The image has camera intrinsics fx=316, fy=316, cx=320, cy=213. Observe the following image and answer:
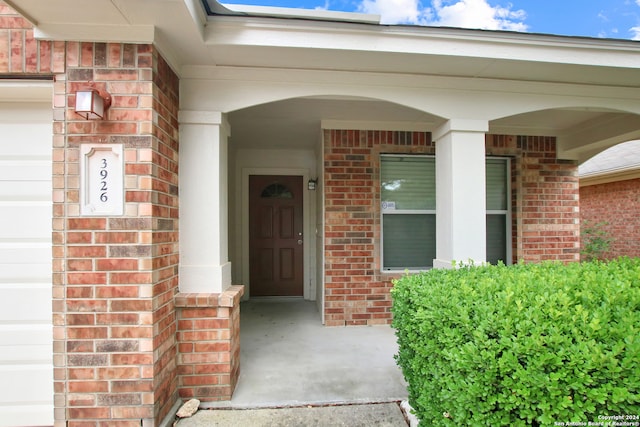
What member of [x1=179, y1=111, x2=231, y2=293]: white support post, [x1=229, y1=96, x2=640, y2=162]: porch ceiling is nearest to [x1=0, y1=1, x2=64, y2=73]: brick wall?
[x1=179, y1=111, x2=231, y2=293]: white support post

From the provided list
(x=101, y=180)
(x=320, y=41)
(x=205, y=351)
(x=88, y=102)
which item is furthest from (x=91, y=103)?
(x=205, y=351)

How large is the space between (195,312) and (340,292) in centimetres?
216

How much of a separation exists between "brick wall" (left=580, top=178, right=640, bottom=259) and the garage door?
33.1 ft

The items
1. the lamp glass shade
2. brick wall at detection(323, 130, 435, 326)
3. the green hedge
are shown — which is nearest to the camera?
the green hedge

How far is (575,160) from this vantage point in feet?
14.5

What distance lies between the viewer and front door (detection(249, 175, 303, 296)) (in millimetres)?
5605

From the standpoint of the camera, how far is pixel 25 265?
2.14m

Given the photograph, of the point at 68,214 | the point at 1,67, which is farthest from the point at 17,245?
the point at 1,67

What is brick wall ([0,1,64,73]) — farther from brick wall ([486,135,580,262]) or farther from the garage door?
brick wall ([486,135,580,262])

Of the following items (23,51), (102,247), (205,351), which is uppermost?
(23,51)

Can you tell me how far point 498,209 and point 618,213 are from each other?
5.36 metres

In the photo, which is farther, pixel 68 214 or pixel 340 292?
pixel 340 292

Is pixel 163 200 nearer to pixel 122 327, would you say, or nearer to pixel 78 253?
pixel 78 253

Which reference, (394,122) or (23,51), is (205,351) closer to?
(23,51)
